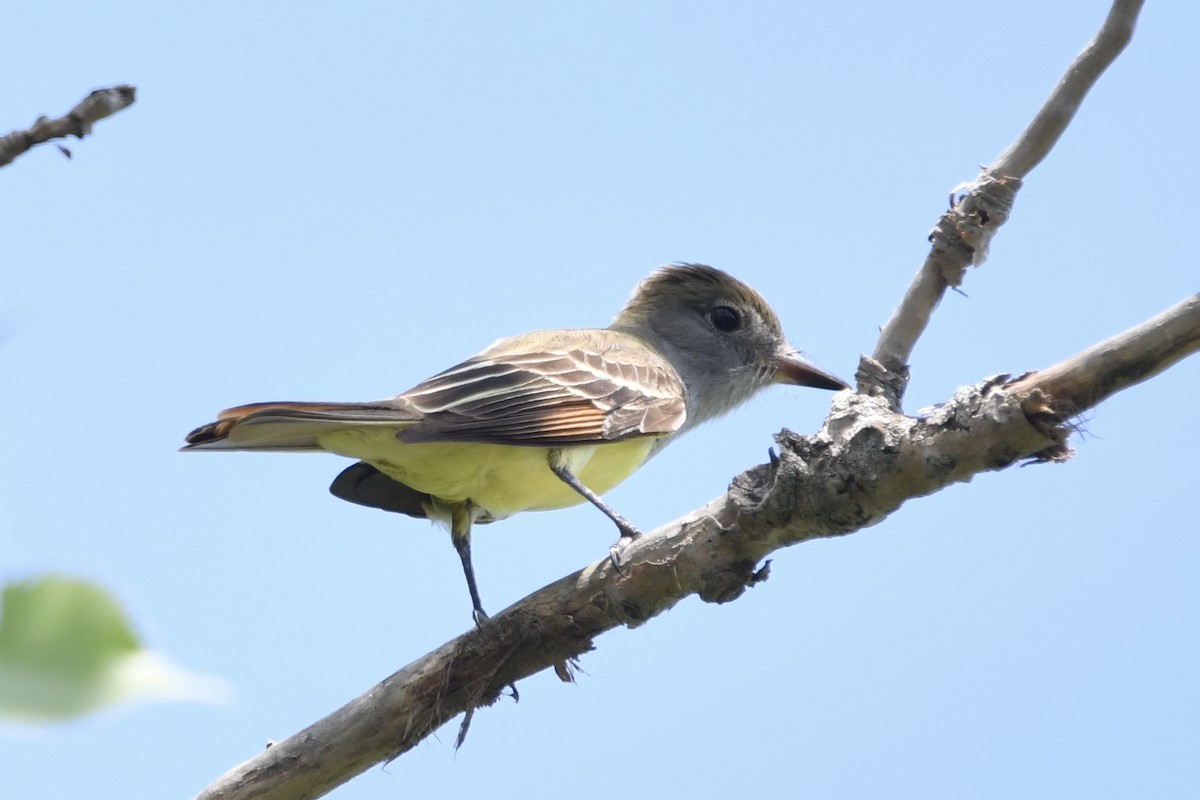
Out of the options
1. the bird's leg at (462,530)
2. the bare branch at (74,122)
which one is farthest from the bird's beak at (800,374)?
the bare branch at (74,122)

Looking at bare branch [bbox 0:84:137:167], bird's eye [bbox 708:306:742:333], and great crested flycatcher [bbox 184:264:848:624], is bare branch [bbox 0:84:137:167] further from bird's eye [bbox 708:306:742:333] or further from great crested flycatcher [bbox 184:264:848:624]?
bird's eye [bbox 708:306:742:333]

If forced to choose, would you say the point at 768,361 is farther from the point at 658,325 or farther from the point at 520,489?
the point at 520,489

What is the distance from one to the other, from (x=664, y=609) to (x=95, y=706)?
13.4 ft

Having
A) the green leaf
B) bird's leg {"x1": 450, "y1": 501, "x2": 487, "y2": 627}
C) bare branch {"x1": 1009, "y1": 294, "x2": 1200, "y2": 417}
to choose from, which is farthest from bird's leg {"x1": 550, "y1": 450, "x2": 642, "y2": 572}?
the green leaf

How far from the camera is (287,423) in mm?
5613

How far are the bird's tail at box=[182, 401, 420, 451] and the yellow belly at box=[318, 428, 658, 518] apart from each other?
5.5 inches

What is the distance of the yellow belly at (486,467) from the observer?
6.09 m

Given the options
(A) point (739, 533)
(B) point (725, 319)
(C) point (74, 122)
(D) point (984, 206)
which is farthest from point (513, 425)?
(C) point (74, 122)

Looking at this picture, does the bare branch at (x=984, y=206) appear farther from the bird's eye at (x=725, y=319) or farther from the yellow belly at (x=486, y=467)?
the bird's eye at (x=725, y=319)

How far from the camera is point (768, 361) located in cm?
831

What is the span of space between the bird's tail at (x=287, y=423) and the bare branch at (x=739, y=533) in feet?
4.11

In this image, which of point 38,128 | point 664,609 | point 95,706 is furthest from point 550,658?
point 95,706

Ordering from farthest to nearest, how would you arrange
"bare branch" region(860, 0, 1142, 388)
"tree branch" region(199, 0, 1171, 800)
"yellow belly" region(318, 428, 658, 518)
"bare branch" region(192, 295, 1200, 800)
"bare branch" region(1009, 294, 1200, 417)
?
1. "yellow belly" region(318, 428, 658, 518)
2. "bare branch" region(860, 0, 1142, 388)
3. "tree branch" region(199, 0, 1171, 800)
4. "bare branch" region(192, 295, 1200, 800)
5. "bare branch" region(1009, 294, 1200, 417)

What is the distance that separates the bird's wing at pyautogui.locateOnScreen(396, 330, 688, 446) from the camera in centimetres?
598
